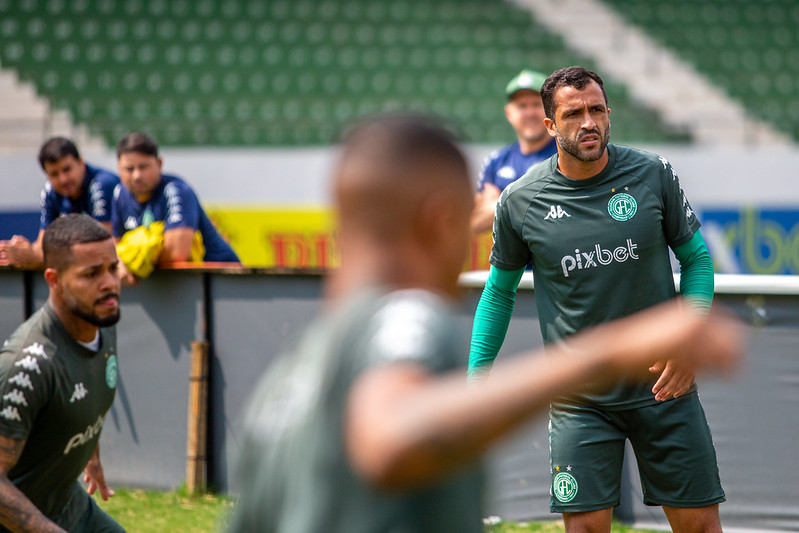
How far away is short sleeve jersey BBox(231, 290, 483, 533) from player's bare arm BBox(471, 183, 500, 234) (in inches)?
195

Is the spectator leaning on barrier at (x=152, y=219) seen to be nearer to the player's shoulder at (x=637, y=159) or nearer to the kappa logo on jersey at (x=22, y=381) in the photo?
the kappa logo on jersey at (x=22, y=381)

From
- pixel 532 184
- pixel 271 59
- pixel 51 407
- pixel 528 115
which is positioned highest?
pixel 271 59

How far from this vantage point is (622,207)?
3926 mm

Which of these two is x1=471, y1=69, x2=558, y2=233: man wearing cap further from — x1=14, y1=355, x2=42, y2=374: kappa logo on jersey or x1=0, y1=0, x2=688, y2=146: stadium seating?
x1=0, y1=0, x2=688, y2=146: stadium seating

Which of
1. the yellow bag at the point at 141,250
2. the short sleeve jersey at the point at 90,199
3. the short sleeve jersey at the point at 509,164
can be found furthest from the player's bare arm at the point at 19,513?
the short sleeve jersey at the point at 90,199

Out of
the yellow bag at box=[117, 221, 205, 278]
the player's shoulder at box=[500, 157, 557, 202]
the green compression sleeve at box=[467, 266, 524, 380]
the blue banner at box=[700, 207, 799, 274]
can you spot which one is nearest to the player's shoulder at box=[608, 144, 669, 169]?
the player's shoulder at box=[500, 157, 557, 202]

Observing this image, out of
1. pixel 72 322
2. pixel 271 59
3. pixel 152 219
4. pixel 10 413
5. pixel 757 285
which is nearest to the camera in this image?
pixel 10 413

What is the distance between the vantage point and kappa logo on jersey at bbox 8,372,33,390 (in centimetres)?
357

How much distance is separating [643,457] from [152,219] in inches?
165

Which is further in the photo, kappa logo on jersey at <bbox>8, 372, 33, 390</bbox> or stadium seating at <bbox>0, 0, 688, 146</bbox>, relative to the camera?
stadium seating at <bbox>0, 0, 688, 146</bbox>

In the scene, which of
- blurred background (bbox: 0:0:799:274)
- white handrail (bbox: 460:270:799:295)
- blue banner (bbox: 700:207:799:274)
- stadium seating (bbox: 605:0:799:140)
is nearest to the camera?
white handrail (bbox: 460:270:799:295)

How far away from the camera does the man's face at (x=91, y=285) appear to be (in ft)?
12.9

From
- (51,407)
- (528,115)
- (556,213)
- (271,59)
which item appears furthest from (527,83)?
(271,59)

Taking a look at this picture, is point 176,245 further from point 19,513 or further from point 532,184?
point 19,513
